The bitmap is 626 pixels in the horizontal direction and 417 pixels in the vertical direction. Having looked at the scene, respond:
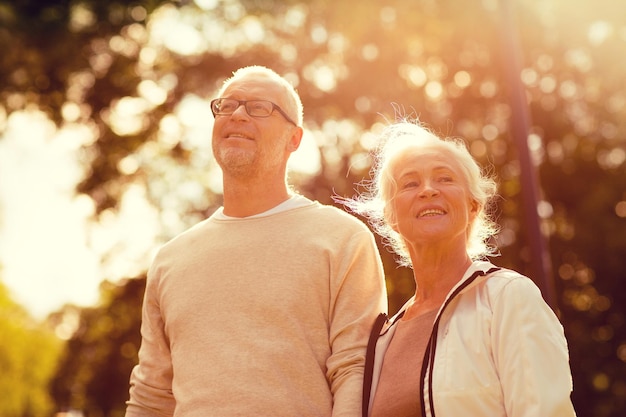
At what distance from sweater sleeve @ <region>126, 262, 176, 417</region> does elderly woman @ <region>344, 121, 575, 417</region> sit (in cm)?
114

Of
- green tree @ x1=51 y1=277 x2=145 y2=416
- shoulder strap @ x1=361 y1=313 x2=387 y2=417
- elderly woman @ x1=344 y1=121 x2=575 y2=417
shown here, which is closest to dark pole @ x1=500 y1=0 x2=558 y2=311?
elderly woman @ x1=344 y1=121 x2=575 y2=417

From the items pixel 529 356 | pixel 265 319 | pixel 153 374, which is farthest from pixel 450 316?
pixel 153 374

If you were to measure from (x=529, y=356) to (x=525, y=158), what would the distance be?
6.06 metres

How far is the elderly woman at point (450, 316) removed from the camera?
10.9ft

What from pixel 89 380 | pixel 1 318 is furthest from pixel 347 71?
pixel 1 318

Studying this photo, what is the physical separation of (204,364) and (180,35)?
1500 centimetres

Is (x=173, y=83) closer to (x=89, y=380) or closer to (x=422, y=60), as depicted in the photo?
(x=422, y=60)

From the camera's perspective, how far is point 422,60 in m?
17.1

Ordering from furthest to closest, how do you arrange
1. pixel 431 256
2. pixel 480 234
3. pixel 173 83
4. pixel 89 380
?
pixel 89 380 < pixel 173 83 < pixel 480 234 < pixel 431 256

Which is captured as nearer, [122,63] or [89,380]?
[122,63]

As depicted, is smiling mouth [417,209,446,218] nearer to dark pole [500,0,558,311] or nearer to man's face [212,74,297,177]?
man's face [212,74,297,177]

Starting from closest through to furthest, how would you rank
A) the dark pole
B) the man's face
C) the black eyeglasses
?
1. the man's face
2. the black eyeglasses
3. the dark pole

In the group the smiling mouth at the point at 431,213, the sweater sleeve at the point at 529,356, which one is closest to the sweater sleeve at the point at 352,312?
the smiling mouth at the point at 431,213

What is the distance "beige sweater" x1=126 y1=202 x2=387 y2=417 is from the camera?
13.8ft
